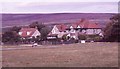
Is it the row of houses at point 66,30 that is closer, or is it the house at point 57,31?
the row of houses at point 66,30

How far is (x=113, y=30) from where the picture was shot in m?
20.2

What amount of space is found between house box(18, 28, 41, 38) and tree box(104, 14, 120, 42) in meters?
4.88

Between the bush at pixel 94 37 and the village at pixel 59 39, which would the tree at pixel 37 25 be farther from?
the bush at pixel 94 37

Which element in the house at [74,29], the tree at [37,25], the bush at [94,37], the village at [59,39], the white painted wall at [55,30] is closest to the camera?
the village at [59,39]

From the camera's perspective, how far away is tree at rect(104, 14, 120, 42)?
778 inches

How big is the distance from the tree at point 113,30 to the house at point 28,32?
4.88m

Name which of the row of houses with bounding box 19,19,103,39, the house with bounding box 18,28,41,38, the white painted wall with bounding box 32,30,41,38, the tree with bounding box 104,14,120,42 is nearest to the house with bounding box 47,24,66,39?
the row of houses with bounding box 19,19,103,39

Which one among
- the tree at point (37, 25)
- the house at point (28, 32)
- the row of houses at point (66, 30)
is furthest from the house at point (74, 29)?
the house at point (28, 32)

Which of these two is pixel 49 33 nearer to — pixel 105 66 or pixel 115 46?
pixel 115 46

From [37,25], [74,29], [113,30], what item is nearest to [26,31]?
[37,25]

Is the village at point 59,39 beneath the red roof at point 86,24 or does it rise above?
beneath

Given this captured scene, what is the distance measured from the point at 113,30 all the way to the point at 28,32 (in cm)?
594

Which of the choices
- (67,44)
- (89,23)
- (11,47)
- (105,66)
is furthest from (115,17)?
(105,66)

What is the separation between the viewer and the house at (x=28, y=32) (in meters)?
19.0
